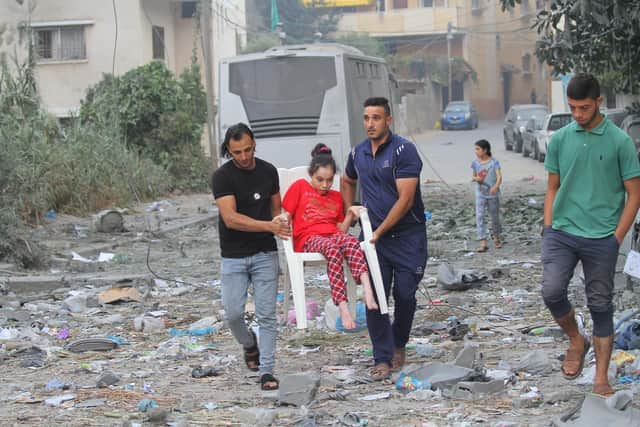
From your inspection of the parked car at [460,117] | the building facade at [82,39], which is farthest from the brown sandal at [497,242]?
the parked car at [460,117]

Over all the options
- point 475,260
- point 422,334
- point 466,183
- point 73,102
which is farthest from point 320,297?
point 73,102

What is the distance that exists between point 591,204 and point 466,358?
1.49 m

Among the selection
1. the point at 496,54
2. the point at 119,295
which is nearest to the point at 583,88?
the point at 119,295

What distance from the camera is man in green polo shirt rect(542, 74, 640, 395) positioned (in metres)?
5.64

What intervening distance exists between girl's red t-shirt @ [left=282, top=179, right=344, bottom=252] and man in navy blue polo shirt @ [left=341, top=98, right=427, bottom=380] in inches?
10.8

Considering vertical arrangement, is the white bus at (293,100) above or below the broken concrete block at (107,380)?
above

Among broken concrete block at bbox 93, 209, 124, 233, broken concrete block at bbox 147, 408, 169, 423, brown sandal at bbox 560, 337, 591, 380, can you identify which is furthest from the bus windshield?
broken concrete block at bbox 147, 408, 169, 423

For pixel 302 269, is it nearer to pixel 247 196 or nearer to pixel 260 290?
pixel 260 290

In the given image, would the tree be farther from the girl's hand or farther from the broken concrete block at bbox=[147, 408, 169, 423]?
the broken concrete block at bbox=[147, 408, 169, 423]

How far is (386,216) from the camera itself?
22.0 ft

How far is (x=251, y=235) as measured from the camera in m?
6.50

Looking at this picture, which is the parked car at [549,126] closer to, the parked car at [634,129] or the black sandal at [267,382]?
the parked car at [634,129]

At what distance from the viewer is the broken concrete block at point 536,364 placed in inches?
261

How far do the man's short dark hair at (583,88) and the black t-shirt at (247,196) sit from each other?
6.24 ft
